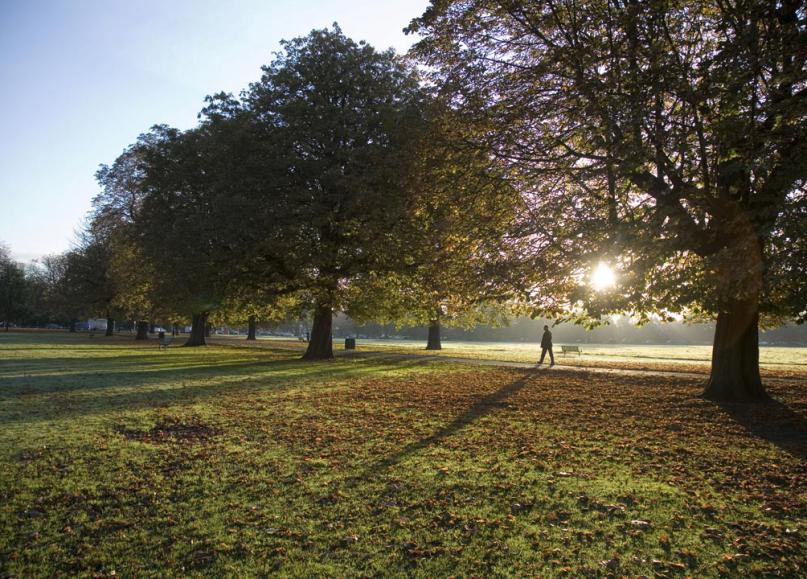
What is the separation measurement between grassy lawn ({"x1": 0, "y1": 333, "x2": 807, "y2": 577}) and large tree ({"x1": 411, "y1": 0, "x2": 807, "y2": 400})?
96.4 inches

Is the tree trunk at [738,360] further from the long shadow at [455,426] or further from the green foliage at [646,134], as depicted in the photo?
the long shadow at [455,426]

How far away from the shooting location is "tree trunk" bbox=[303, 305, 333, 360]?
939 inches

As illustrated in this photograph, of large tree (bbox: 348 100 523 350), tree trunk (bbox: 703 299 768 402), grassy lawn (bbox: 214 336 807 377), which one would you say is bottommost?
grassy lawn (bbox: 214 336 807 377)

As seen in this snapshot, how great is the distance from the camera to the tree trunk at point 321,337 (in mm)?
23859

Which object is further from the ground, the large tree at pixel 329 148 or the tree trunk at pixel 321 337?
the large tree at pixel 329 148

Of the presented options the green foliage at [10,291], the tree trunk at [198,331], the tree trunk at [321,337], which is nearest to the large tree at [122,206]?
the tree trunk at [198,331]

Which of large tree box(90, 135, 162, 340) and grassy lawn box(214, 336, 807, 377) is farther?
large tree box(90, 135, 162, 340)

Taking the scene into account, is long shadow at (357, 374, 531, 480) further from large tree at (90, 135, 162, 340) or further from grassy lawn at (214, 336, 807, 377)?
large tree at (90, 135, 162, 340)

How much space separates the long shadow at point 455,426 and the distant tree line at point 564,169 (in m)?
2.25

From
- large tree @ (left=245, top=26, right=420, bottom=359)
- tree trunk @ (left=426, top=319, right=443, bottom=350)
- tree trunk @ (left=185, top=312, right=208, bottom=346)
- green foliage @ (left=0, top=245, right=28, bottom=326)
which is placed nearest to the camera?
large tree @ (left=245, top=26, right=420, bottom=359)

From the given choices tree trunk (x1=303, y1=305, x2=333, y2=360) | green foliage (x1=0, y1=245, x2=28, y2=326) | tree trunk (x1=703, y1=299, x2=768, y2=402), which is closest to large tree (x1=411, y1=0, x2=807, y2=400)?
tree trunk (x1=703, y1=299, x2=768, y2=402)

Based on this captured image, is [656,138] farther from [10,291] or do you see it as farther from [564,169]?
[10,291]

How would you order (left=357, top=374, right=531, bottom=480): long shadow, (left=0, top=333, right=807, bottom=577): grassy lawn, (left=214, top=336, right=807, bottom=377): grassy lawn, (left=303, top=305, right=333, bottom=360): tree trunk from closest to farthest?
(left=0, top=333, right=807, bottom=577): grassy lawn < (left=357, top=374, right=531, bottom=480): long shadow < (left=214, top=336, right=807, bottom=377): grassy lawn < (left=303, top=305, right=333, bottom=360): tree trunk

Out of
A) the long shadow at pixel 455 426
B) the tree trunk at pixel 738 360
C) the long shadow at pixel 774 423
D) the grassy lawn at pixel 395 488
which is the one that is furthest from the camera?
the tree trunk at pixel 738 360
